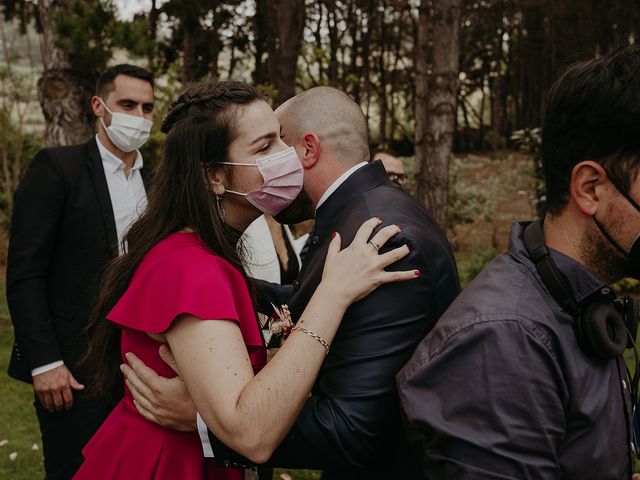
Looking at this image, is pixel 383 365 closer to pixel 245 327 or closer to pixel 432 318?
pixel 432 318

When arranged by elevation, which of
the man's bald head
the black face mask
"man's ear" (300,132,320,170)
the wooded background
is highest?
the wooded background

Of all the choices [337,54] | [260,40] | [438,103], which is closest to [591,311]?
[438,103]

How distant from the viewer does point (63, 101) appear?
23.7 feet

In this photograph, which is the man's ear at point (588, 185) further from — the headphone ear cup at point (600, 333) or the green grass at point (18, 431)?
the green grass at point (18, 431)

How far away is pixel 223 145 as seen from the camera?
2676 mm

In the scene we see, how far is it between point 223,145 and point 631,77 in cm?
136

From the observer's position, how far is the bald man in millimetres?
2289

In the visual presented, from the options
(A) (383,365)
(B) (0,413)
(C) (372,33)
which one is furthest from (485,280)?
(C) (372,33)

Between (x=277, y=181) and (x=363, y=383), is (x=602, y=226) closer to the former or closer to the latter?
(x=363, y=383)

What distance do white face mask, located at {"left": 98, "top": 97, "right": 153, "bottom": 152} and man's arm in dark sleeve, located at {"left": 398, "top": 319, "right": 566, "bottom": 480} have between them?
3.37 metres

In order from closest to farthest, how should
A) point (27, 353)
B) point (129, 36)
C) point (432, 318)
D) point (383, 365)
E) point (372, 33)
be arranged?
point (383, 365), point (432, 318), point (27, 353), point (129, 36), point (372, 33)

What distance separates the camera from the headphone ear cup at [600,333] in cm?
179

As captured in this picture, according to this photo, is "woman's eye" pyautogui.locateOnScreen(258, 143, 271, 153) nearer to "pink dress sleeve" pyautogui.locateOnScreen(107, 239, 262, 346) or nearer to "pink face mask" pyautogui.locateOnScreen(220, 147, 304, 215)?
"pink face mask" pyautogui.locateOnScreen(220, 147, 304, 215)

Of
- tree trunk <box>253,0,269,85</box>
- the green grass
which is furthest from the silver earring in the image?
tree trunk <box>253,0,269,85</box>
